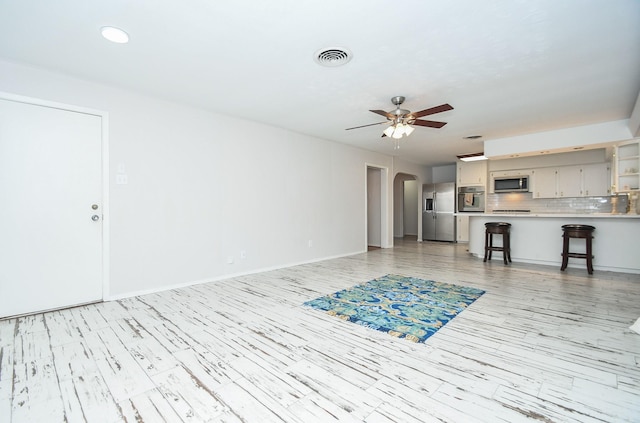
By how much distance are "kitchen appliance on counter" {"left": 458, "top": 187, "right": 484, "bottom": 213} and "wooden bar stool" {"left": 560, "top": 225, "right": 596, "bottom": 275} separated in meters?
2.98

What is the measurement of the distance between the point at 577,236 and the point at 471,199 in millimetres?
3402

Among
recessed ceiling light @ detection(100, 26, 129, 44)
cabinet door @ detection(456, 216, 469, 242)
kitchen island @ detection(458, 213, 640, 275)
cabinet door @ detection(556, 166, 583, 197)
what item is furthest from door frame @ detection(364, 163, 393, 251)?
recessed ceiling light @ detection(100, 26, 129, 44)

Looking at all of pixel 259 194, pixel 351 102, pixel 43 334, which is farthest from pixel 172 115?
pixel 43 334

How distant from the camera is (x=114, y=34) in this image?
7.79 feet

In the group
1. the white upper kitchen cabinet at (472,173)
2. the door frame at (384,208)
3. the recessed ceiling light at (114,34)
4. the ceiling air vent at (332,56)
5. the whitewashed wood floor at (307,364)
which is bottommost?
the whitewashed wood floor at (307,364)

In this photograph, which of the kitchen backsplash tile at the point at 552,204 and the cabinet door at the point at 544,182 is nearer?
the kitchen backsplash tile at the point at 552,204

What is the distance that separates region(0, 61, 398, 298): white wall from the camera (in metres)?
3.46

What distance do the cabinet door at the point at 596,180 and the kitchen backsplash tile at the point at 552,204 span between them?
0.87 feet

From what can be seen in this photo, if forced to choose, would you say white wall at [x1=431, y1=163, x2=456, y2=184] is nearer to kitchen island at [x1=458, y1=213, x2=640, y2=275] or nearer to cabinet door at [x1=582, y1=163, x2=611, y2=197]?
cabinet door at [x1=582, y1=163, x2=611, y2=197]

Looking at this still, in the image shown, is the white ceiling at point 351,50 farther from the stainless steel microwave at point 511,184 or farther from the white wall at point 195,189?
the stainless steel microwave at point 511,184

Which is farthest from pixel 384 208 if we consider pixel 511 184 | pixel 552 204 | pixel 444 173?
pixel 552 204

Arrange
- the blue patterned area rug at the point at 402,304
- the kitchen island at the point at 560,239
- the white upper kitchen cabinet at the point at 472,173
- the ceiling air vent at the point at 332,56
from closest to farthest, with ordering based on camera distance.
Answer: the ceiling air vent at the point at 332,56 → the blue patterned area rug at the point at 402,304 → the kitchen island at the point at 560,239 → the white upper kitchen cabinet at the point at 472,173

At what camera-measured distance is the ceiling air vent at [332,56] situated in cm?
259

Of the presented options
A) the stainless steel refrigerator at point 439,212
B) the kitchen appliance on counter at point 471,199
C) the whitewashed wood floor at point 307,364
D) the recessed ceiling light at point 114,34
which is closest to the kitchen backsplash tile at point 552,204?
the kitchen appliance on counter at point 471,199
